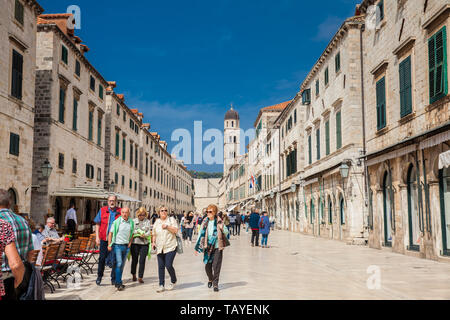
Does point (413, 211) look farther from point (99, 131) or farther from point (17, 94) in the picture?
point (99, 131)

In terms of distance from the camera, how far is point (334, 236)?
2559 cm

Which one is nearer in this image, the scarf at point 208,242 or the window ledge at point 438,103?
the scarf at point 208,242

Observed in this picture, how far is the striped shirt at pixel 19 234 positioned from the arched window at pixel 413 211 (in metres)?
13.6

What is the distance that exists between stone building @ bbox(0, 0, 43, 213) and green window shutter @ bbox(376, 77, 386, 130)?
1460 cm

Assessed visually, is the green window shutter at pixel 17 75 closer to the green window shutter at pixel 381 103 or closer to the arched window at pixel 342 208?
the green window shutter at pixel 381 103

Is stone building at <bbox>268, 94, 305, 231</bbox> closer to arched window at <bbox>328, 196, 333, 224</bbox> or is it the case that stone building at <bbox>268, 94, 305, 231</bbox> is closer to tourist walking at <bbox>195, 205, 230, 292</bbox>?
arched window at <bbox>328, 196, 333, 224</bbox>

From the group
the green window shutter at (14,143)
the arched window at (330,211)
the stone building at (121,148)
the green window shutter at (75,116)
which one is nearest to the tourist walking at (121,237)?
A: the green window shutter at (14,143)

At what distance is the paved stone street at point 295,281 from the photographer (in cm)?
→ 848

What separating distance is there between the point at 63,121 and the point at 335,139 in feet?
47.4

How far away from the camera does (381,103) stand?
18422mm
